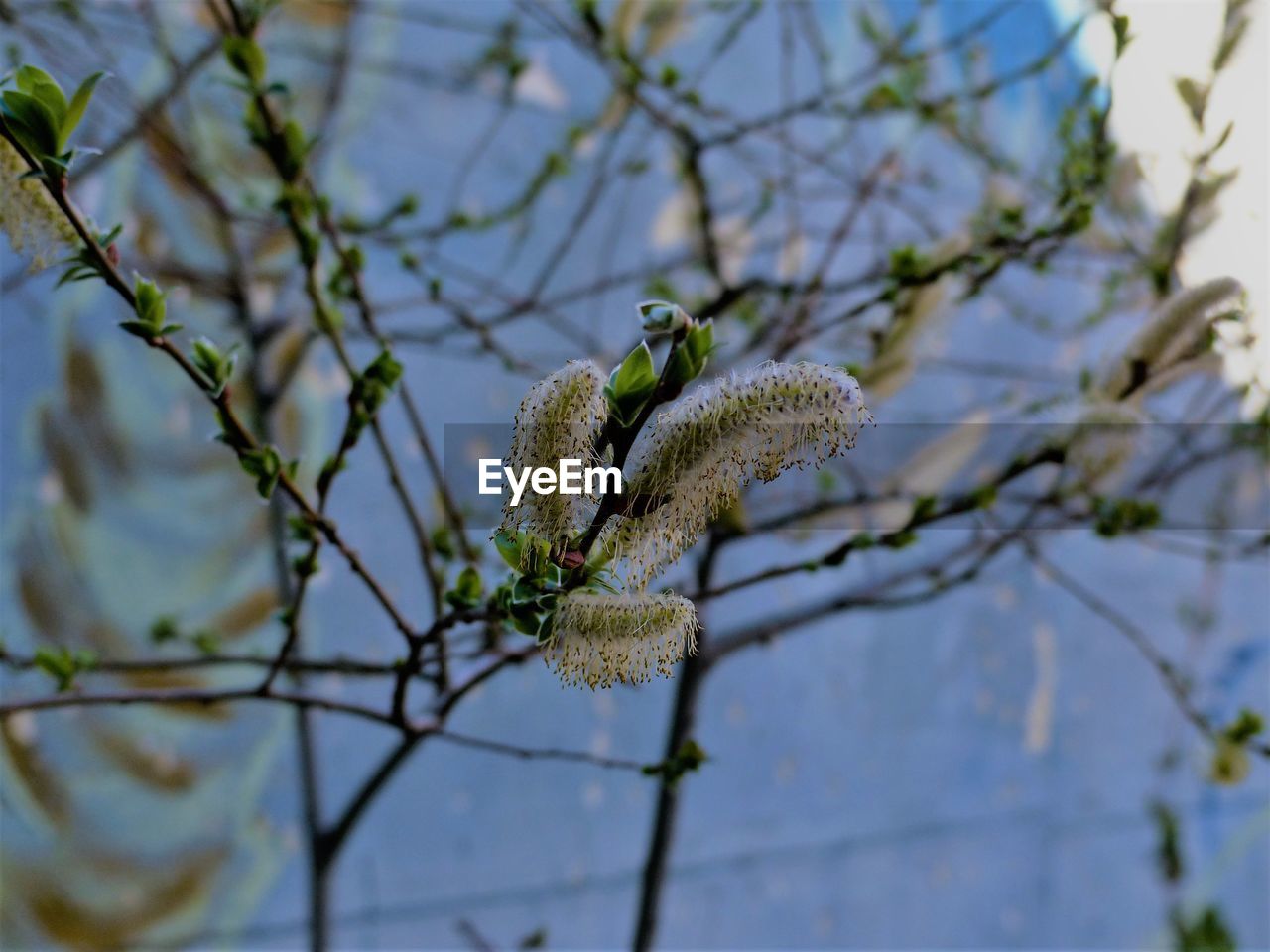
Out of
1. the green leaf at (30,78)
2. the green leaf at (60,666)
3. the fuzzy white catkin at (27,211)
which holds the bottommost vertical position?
the green leaf at (60,666)

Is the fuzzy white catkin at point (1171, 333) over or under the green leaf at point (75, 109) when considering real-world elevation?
over

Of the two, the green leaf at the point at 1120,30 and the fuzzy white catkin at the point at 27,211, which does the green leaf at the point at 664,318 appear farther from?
the green leaf at the point at 1120,30

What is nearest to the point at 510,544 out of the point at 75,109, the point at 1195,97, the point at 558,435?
the point at 558,435

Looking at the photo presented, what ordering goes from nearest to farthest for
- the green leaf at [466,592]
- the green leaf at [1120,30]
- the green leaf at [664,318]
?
the green leaf at [664,318] → the green leaf at [466,592] → the green leaf at [1120,30]

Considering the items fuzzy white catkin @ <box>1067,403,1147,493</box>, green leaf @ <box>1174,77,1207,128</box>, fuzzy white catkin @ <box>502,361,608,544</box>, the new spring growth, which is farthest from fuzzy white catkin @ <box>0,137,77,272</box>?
green leaf @ <box>1174,77,1207,128</box>

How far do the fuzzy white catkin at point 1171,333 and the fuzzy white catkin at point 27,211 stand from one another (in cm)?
35

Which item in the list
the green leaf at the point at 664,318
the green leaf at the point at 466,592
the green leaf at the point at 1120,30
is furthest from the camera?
the green leaf at the point at 1120,30

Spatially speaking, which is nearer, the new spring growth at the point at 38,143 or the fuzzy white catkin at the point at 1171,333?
the new spring growth at the point at 38,143

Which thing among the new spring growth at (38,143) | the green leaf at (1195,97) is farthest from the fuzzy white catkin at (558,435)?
the green leaf at (1195,97)

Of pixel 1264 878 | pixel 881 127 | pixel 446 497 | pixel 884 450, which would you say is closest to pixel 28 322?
pixel 446 497

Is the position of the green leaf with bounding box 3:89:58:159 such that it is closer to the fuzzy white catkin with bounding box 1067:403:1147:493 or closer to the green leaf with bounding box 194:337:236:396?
the green leaf with bounding box 194:337:236:396

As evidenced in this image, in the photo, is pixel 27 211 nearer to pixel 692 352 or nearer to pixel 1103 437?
pixel 692 352

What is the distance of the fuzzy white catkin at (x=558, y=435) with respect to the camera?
213mm

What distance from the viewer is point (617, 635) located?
23 cm
